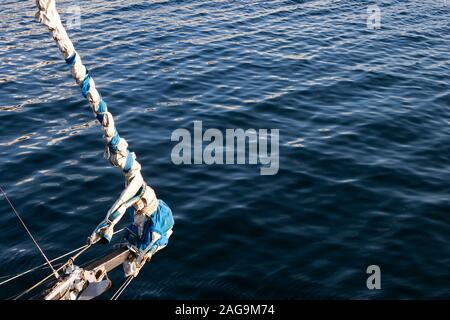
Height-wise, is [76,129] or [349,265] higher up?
[76,129]

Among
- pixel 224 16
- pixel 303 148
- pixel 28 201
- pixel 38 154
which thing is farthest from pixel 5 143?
pixel 224 16

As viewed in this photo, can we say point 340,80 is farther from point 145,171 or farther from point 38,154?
point 38,154

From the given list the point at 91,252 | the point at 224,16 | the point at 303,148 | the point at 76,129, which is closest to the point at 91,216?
the point at 91,252

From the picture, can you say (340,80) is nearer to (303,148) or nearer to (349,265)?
(303,148)

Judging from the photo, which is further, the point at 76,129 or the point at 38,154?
the point at 76,129

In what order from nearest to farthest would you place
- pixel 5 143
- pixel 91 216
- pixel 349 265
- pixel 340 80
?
1. pixel 349 265
2. pixel 91 216
3. pixel 5 143
4. pixel 340 80

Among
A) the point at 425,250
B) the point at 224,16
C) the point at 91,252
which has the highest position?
the point at 224,16
